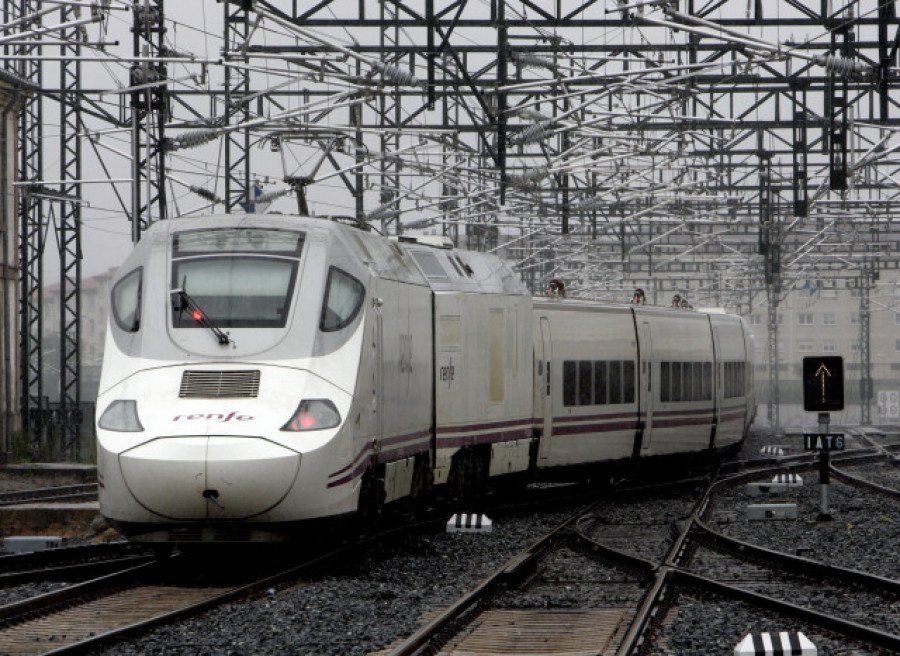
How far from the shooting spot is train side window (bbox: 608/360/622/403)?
2475cm

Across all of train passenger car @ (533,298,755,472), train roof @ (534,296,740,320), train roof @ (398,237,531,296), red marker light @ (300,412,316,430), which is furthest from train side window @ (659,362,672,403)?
red marker light @ (300,412,316,430)

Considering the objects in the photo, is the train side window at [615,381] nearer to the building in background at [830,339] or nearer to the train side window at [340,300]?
the train side window at [340,300]

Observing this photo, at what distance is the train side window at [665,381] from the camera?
26.8 metres

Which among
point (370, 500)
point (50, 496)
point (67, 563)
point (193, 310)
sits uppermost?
point (193, 310)

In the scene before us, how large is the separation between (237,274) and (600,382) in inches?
453

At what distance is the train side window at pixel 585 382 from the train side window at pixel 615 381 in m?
0.76

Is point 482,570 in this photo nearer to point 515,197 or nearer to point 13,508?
point 13,508

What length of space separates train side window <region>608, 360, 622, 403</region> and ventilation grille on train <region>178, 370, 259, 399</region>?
12.5 m

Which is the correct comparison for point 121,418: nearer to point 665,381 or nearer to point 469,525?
point 469,525

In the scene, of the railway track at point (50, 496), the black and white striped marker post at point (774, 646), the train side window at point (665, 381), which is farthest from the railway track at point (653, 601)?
the railway track at point (50, 496)

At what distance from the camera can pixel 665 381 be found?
2703 centimetres

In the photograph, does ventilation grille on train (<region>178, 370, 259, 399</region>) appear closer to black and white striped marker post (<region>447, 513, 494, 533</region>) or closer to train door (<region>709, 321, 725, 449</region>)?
black and white striped marker post (<region>447, 513, 494, 533</region>)

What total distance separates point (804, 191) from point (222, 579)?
75.9 feet

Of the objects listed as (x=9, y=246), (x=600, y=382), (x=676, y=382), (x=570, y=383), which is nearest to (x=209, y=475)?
(x=570, y=383)
